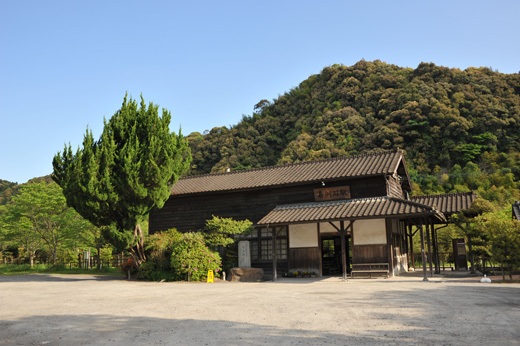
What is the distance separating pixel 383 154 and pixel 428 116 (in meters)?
30.7

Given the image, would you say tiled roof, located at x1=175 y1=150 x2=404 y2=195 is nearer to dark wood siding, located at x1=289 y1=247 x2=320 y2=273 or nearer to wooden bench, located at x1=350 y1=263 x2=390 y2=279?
dark wood siding, located at x1=289 y1=247 x2=320 y2=273

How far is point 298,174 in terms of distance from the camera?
22.4 metres

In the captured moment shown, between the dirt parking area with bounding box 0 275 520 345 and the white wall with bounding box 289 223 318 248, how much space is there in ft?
28.4

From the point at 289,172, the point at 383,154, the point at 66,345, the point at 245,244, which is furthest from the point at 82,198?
the point at 383,154

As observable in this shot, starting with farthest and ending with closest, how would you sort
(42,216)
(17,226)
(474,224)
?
(17,226) < (42,216) < (474,224)

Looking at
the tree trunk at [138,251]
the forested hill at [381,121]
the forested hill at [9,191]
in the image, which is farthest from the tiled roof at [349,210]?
the forested hill at [9,191]

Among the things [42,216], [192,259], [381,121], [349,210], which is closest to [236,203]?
[192,259]

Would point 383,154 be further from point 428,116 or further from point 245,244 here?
point 428,116

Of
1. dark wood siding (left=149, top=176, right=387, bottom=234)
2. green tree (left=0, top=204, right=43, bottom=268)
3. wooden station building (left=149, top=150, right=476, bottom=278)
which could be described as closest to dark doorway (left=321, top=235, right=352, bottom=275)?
wooden station building (left=149, top=150, right=476, bottom=278)

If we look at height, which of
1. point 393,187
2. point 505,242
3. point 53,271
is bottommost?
point 53,271

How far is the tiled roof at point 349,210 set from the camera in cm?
1646

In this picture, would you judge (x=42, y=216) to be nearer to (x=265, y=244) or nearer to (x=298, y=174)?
(x=265, y=244)

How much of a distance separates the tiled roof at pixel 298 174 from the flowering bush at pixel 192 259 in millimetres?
4561

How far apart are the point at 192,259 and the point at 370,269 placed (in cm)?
813
